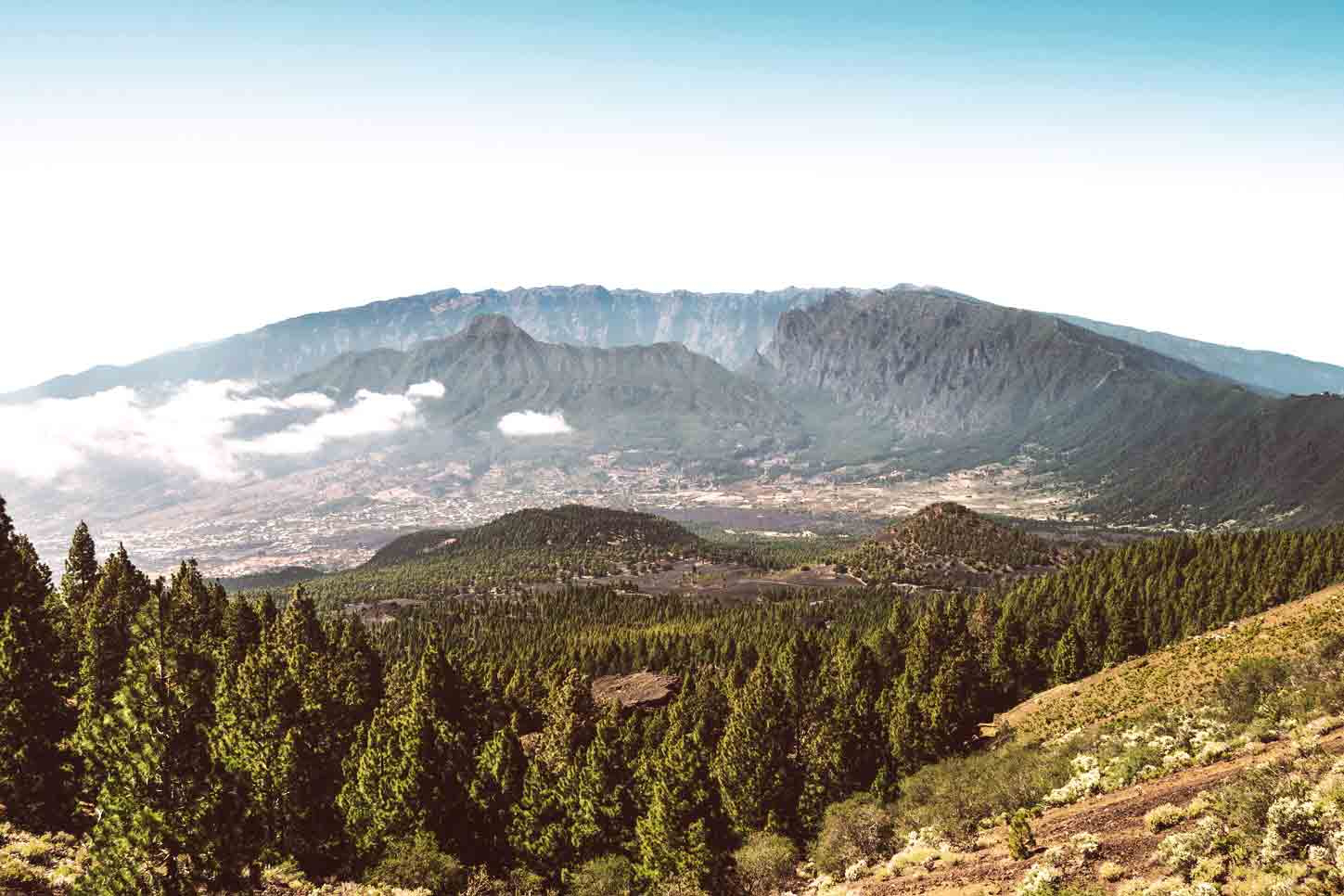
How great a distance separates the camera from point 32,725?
54594mm

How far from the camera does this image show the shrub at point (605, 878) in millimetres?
58375

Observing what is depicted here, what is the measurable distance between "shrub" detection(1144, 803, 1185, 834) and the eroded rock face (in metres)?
93.1

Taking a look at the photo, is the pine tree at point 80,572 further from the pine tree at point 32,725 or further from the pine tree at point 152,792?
the pine tree at point 152,792

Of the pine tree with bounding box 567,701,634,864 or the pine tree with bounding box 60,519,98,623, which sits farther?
the pine tree with bounding box 60,519,98,623

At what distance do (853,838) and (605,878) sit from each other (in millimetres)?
20158

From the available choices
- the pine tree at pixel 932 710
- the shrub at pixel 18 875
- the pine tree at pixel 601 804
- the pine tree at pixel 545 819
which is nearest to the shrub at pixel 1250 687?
the pine tree at pixel 932 710

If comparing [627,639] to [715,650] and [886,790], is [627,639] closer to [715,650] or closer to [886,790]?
[715,650]

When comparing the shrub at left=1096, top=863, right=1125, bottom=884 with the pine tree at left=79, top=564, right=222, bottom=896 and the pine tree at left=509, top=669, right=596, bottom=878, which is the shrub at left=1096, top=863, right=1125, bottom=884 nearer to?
the pine tree at left=79, top=564, right=222, bottom=896

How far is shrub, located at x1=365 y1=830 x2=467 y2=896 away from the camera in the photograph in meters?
52.0

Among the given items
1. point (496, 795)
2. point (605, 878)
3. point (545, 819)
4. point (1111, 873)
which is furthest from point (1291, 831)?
point (496, 795)

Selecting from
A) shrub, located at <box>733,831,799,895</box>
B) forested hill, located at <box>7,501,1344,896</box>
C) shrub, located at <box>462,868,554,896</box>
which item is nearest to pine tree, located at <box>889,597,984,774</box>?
forested hill, located at <box>7,501,1344,896</box>

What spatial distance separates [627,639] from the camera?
183 meters

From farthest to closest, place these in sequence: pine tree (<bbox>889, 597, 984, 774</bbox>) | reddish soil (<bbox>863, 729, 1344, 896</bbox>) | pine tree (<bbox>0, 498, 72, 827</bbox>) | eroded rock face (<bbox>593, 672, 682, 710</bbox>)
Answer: eroded rock face (<bbox>593, 672, 682, 710</bbox>)
pine tree (<bbox>889, 597, 984, 774</bbox>)
pine tree (<bbox>0, 498, 72, 827</bbox>)
reddish soil (<bbox>863, 729, 1344, 896</bbox>)

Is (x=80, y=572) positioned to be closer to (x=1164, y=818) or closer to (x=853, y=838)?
(x=853, y=838)
